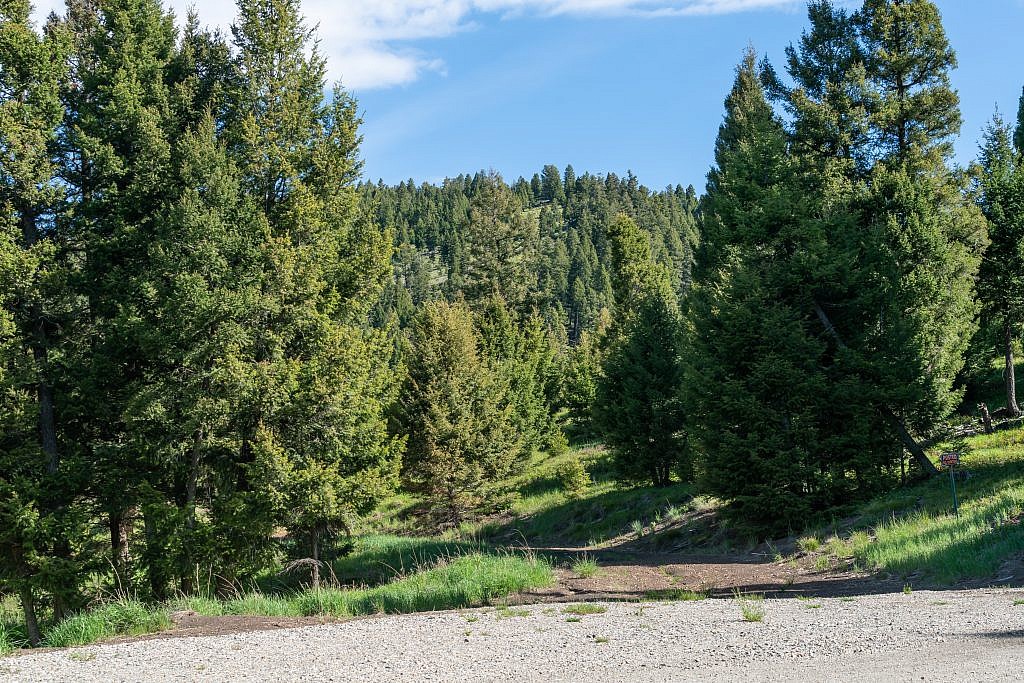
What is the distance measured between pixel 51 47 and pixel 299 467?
1260 cm

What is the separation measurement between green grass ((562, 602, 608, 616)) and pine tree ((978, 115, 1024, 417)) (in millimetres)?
20990

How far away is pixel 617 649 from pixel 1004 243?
2368 cm

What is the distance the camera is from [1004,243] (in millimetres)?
24531

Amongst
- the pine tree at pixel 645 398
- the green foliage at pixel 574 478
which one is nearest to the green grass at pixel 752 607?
the pine tree at pixel 645 398

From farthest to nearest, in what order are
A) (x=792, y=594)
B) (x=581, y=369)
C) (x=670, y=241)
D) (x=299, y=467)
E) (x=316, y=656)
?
(x=670, y=241) < (x=581, y=369) < (x=299, y=467) < (x=792, y=594) < (x=316, y=656)

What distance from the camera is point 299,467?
17.0m

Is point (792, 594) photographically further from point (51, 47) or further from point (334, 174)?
point (51, 47)

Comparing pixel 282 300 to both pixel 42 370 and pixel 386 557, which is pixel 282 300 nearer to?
pixel 42 370

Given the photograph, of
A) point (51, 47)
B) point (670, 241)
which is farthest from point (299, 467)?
point (670, 241)

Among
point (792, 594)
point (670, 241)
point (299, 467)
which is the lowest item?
point (792, 594)

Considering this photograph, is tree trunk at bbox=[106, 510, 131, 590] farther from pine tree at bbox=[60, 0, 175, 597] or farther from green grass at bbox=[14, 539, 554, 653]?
green grass at bbox=[14, 539, 554, 653]

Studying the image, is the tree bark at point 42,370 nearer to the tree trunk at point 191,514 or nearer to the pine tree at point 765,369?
the tree trunk at point 191,514

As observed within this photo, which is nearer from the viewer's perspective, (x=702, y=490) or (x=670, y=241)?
(x=702, y=490)

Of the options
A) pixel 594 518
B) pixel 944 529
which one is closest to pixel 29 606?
pixel 944 529
